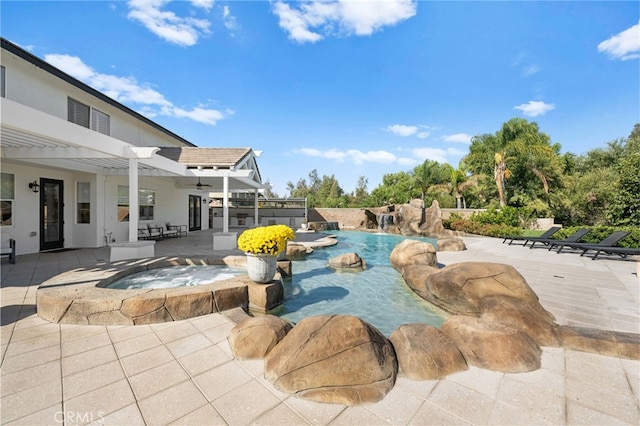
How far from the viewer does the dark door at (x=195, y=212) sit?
17.5 meters

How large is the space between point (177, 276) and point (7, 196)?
650cm

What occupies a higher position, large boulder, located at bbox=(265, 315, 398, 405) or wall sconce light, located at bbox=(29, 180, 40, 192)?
wall sconce light, located at bbox=(29, 180, 40, 192)

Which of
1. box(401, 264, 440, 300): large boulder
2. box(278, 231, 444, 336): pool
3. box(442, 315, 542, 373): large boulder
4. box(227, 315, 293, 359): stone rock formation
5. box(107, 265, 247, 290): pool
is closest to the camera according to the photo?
box(442, 315, 542, 373): large boulder

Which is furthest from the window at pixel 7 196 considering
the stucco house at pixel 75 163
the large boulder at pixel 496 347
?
the large boulder at pixel 496 347

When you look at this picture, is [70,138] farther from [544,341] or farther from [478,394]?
[544,341]

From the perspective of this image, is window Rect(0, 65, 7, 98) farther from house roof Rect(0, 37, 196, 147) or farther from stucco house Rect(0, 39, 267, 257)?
house roof Rect(0, 37, 196, 147)

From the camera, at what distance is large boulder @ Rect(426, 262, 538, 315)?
438 cm

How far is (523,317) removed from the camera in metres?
3.57

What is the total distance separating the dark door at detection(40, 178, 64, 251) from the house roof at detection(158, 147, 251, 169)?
376 centimetres

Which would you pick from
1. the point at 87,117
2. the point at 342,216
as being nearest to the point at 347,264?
the point at 87,117

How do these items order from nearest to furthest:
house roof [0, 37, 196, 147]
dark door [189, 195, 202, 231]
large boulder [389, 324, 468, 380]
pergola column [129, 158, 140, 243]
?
1. large boulder [389, 324, 468, 380]
2. house roof [0, 37, 196, 147]
3. pergola column [129, 158, 140, 243]
4. dark door [189, 195, 202, 231]

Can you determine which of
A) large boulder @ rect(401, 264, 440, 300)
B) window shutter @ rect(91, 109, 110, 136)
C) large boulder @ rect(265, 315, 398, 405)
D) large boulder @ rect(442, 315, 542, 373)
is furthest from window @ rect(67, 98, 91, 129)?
large boulder @ rect(442, 315, 542, 373)

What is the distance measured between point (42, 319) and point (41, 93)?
786 centimetres

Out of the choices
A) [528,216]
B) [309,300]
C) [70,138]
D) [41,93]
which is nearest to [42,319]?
[70,138]
